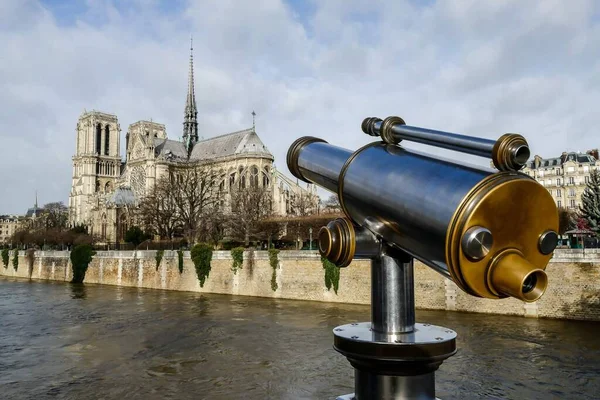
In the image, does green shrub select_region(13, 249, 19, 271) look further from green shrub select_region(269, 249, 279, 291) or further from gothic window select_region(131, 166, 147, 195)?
green shrub select_region(269, 249, 279, 291)

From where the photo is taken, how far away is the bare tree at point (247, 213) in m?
47.5

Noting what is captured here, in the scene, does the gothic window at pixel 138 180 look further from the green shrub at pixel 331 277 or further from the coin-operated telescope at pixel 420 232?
the coin-operated telescope at pixel 420 232

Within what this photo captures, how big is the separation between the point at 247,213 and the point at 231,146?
36495 mm

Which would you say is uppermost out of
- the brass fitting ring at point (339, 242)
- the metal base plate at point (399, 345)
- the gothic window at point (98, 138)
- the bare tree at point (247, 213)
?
the gothic window at point (98, 138)

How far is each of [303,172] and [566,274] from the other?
22.7 meters

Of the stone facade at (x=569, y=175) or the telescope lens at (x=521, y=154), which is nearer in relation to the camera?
the telescope lens at (x=521, y=154)

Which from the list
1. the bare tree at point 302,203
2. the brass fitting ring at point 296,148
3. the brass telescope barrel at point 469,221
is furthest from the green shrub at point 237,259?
the brass telescope barrel at point 469,221

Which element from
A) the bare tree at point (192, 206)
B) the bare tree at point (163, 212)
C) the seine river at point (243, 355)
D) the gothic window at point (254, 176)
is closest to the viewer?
the seine river at point (243, 355)

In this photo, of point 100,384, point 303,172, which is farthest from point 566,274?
point 303,172

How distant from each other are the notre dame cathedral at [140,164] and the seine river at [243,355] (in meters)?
33.5

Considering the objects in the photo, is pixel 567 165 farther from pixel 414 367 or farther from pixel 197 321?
pixel 414 367

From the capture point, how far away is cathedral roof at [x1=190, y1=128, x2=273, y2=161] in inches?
3150

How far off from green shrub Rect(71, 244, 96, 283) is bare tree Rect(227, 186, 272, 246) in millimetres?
13293

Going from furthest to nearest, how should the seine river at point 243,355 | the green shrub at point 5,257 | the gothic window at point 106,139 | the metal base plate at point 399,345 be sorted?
the gothic window at point 106,139
the green shrub at point 5,257
the seine river at point 243,355
the metal base plate at point 399,345
